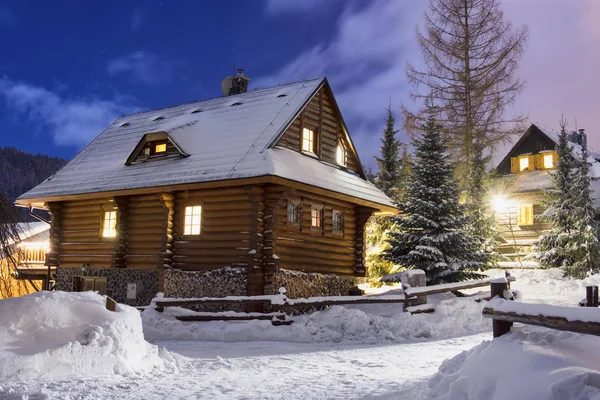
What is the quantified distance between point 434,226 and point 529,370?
16.0 metres

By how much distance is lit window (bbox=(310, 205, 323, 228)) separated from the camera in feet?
66.0

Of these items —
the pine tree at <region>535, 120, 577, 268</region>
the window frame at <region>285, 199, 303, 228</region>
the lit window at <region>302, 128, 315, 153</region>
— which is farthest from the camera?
the pine tree at <region>535, 120, 577, 268</region>

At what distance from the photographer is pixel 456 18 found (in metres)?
31.3

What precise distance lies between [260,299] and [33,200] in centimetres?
1265

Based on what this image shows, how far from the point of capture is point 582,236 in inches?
963

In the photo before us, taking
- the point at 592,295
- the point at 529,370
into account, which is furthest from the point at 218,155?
the point at 529,370

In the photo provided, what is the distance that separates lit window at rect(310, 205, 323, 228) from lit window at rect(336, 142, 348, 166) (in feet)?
9.81

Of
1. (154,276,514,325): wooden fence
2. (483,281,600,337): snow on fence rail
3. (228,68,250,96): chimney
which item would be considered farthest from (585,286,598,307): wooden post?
(228,68,250,96): chimney

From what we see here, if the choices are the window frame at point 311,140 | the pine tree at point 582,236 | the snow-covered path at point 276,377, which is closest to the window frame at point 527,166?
the pine tree at point 582,236

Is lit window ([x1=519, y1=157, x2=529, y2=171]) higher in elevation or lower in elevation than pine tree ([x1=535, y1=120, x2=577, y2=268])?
higher

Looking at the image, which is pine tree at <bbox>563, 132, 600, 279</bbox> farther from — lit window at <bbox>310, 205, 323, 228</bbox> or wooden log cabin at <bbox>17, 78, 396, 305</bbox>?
lit window at <bbox>310, 205, 323, 228</bbox>

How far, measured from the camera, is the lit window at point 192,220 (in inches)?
752

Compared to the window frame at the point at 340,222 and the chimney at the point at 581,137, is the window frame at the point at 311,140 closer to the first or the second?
the window frame at the point at 340,222

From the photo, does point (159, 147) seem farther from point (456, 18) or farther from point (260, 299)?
point (456, 18)
